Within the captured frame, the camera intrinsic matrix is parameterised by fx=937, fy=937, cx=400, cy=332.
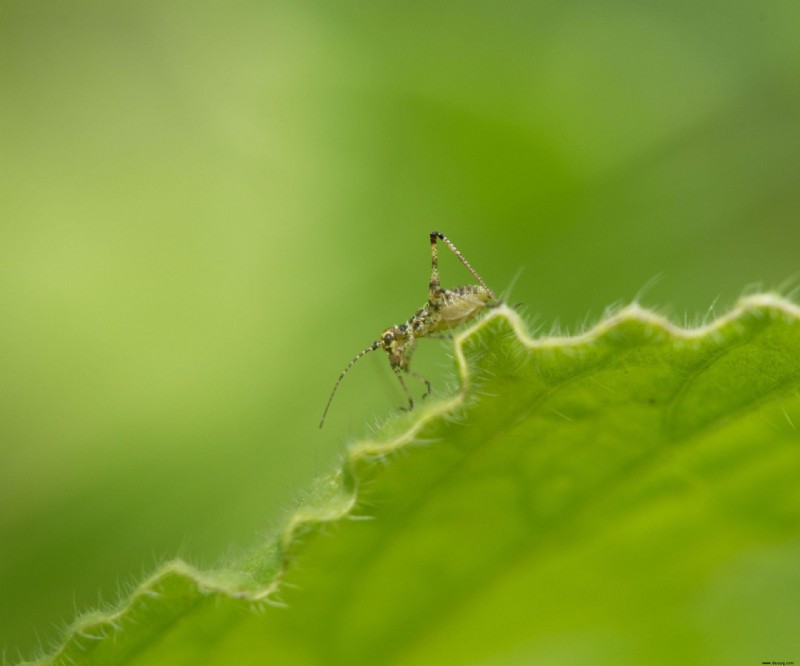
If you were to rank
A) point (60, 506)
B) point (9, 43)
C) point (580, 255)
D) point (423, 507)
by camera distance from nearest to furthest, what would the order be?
1. point (423, 507)
2. point (60, 506)
3. point (580, 255)
4. point (9, 43)

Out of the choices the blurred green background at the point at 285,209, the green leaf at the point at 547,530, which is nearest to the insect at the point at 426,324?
the blurred green background at the point at 285,209

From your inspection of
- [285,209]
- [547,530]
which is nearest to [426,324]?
[285,209]

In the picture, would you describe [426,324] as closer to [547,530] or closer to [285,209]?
[285,209]

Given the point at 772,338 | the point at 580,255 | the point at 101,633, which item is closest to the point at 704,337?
the point at 772,338

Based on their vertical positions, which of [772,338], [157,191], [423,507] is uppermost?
[157,191]

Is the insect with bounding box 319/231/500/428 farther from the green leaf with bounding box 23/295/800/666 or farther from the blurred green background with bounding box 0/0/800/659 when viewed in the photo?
the green leaf with bounding box 23/295/800/666

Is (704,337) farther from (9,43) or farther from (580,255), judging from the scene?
(9,43)
